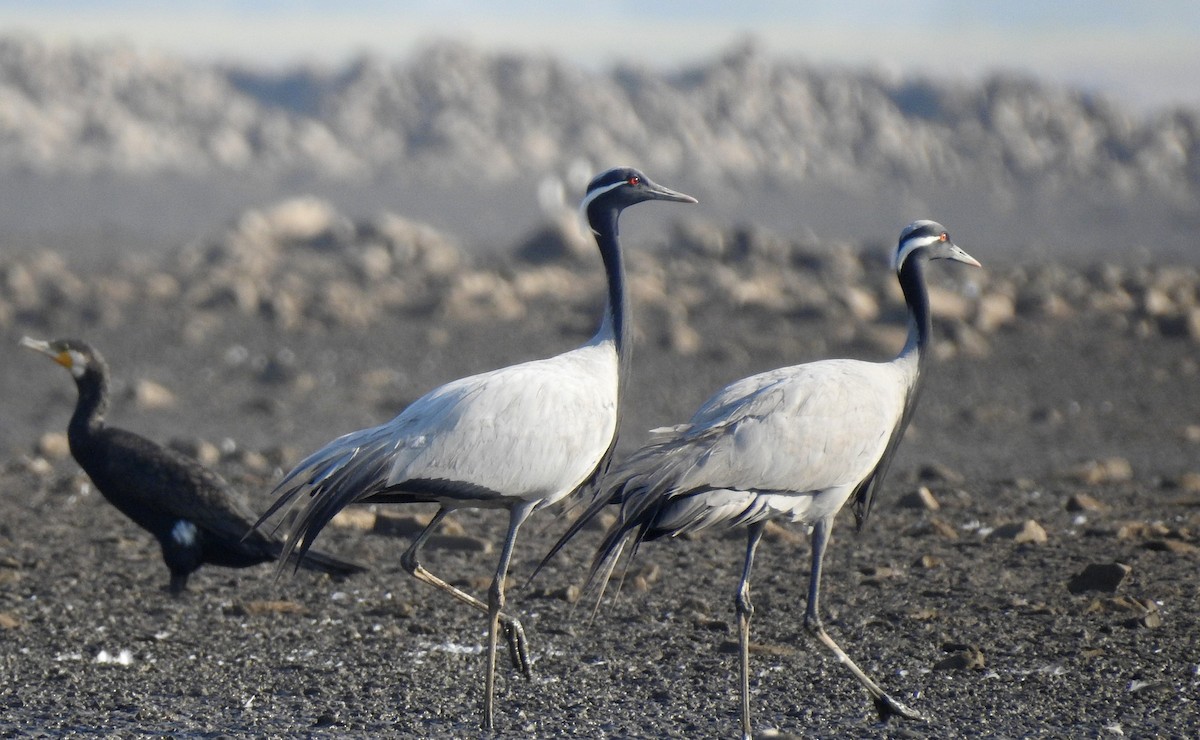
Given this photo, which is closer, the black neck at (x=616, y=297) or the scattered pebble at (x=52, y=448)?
the black neck at (x=616, y=297)

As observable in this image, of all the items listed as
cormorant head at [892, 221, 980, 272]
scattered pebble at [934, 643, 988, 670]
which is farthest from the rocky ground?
cormorant head at [892, 221, 980, 272]

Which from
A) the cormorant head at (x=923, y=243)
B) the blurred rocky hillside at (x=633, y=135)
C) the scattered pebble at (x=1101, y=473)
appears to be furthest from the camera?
the blurred rocky hillside at (x=633, y=135)

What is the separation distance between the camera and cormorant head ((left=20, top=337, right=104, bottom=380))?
902 cm

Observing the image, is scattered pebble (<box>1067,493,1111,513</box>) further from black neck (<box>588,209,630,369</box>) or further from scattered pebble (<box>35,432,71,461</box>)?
scattered pebble (<box>35,432,71,461</box>)

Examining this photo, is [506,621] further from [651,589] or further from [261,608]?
[261,608]

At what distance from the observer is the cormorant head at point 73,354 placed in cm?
902

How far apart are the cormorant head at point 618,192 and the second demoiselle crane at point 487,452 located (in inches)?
33.5

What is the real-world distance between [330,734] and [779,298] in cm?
1604

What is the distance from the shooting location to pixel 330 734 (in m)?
6.46

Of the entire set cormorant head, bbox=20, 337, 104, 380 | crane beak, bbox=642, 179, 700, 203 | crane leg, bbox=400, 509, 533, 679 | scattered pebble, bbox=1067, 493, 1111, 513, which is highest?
crane beak, bbox=642, 179, 700, 203

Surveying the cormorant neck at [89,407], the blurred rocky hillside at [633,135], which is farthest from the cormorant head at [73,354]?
the blurred rocky hillside at [633,135]

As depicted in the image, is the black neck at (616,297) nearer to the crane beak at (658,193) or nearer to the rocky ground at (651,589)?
the crane beak at (658,193)

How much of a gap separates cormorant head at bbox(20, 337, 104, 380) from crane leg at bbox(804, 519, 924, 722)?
414cm

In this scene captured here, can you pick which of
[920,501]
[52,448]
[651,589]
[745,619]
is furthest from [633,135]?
[745,619]
